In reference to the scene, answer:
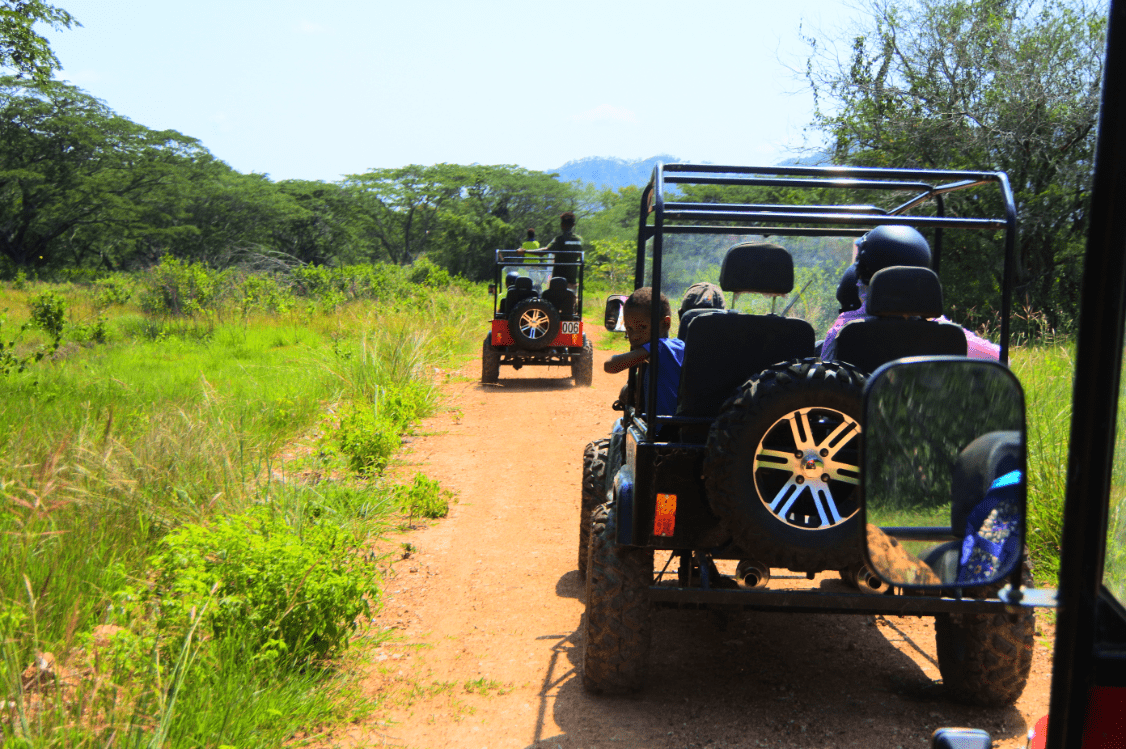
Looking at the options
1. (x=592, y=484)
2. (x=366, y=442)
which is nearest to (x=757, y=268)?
(x=592, y=484)

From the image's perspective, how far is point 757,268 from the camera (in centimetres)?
333

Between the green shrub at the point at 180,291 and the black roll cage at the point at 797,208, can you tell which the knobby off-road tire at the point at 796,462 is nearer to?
the black roll cage at the point at 797,208

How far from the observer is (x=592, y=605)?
3223 millimetres

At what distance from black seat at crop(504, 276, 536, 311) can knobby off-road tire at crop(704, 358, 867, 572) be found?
360 inches

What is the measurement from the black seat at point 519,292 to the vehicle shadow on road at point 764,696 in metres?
8.15

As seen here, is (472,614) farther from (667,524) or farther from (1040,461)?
(1040,461)

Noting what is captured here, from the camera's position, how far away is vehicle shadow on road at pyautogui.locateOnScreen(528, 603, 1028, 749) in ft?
10.1

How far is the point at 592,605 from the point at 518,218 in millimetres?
46008

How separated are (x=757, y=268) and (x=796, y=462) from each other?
85 cm

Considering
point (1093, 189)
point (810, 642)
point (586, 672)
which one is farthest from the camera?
point (810, 642)

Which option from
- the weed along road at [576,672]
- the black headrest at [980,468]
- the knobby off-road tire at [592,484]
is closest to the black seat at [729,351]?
the weed along road at [576,672]

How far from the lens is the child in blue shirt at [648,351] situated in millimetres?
3566


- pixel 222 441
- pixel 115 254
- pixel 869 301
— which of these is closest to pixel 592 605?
pixel 869 301

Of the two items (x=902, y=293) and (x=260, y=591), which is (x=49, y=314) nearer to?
(x=260, y=591)
